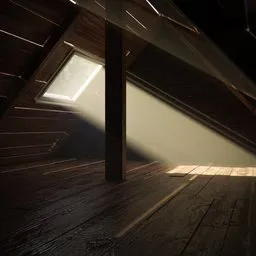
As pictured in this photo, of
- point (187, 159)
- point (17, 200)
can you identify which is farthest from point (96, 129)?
point (17, 200)

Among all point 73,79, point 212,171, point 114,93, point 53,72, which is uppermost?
point 73,79

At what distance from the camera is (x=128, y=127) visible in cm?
604

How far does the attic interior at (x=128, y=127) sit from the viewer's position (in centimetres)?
183

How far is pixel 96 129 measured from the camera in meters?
6.26

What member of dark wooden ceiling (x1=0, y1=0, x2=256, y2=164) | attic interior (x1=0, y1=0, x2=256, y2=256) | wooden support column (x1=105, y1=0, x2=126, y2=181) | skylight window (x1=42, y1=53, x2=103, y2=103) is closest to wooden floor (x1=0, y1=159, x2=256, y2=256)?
attic interior (x1=0, y1=0, x2=256, y2=256)

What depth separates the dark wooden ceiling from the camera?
351cm

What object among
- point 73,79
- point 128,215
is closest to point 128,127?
point 73,79

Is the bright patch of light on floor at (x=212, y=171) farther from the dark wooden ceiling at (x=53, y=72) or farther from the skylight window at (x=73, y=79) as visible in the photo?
A: the skylight window at (x=73, y=79)

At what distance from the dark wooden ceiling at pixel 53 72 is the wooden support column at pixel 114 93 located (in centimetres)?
30

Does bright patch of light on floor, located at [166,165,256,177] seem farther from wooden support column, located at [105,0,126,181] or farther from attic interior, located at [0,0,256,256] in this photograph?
wooden support column, located at [105,0,126,181]

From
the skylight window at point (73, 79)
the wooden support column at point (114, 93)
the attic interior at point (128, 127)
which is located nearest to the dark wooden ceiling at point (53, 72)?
the attic interior at point (128, 127)

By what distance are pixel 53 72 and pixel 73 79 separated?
92 centimetres

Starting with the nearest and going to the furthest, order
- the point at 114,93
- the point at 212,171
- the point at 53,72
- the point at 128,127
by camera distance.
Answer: the point at 114,93 < the point at 53,72 < the point at 212,171 < the point at 128,127

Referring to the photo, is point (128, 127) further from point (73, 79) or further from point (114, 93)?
point (114, 93)
